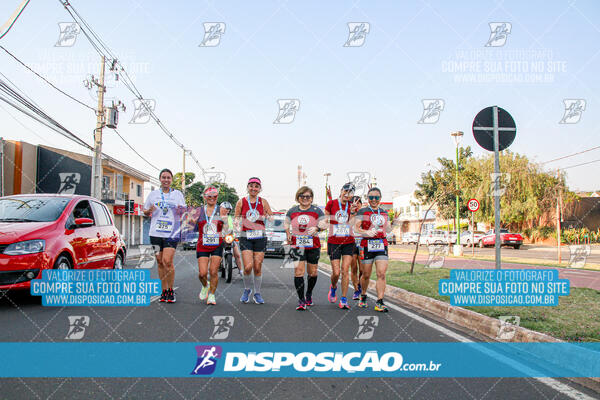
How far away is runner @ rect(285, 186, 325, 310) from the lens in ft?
22.3

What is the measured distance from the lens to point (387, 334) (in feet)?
16.6

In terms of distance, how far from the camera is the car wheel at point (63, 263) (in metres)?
6.47

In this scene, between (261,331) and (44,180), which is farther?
(44,180)

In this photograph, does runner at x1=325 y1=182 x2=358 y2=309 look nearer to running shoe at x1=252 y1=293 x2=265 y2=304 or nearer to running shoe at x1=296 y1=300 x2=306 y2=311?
running shoe at x1=296 y1=300 x2=306 y2=311

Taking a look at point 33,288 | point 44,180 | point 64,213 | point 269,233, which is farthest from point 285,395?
point 44,180

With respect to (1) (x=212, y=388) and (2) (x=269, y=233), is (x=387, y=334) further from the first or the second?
(2) (x=269, y=233)

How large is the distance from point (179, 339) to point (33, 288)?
2902 millimetres

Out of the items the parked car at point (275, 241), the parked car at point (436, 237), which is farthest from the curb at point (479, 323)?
the parked car at point (436, 237)

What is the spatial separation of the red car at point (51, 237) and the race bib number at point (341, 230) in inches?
157

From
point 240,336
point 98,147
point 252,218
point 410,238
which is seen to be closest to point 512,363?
point 240,336

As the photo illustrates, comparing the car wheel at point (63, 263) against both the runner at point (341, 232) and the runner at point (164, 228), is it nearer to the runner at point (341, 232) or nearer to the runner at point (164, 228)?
the runner at point (164, 228)

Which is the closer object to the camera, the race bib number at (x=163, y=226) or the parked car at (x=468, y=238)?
the race bib number at (x=163, y=226)

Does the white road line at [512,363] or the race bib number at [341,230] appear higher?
the race bib number at [341,230]

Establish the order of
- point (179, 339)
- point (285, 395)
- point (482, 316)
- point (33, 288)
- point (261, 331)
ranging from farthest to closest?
point (33, 288) < point (482, 316) < point (261, 331) < point (179, 339) < point (285, 395)
